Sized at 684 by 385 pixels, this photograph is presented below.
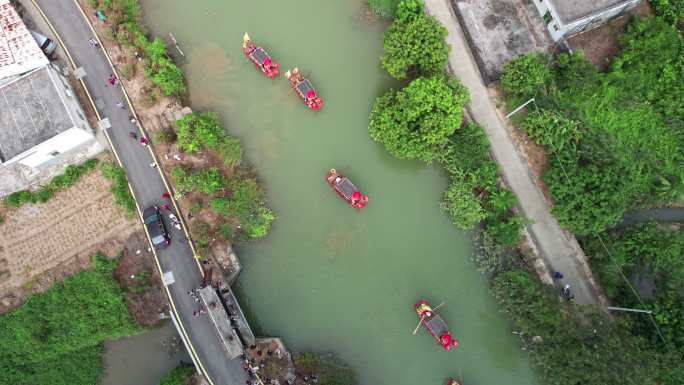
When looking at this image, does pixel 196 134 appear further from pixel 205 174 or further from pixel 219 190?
pixel 219 190

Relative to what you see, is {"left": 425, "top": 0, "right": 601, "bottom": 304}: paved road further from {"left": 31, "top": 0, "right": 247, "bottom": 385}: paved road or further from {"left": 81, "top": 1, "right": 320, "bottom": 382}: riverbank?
{"left": 31, "top": 0, "right": 247, "bottom": 385}: paved road

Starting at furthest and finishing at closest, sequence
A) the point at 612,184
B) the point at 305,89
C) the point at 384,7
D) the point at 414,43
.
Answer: the point at 384,7 → the point at 305,89 → the point at 414,43 → the point at 612,184

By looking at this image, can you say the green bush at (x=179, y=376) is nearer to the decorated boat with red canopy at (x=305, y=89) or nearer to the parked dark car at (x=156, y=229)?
the parked dark car at (x=156, y=229)

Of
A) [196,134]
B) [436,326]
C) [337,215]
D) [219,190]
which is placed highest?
[196,134]

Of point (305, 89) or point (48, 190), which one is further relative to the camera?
point (305, 89)

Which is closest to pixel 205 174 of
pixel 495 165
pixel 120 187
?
pixel 120 187

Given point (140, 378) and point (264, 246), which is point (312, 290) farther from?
point (140, 378)

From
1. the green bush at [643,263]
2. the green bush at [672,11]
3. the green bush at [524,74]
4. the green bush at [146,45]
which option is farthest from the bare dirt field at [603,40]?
the green bush at [146,45]
